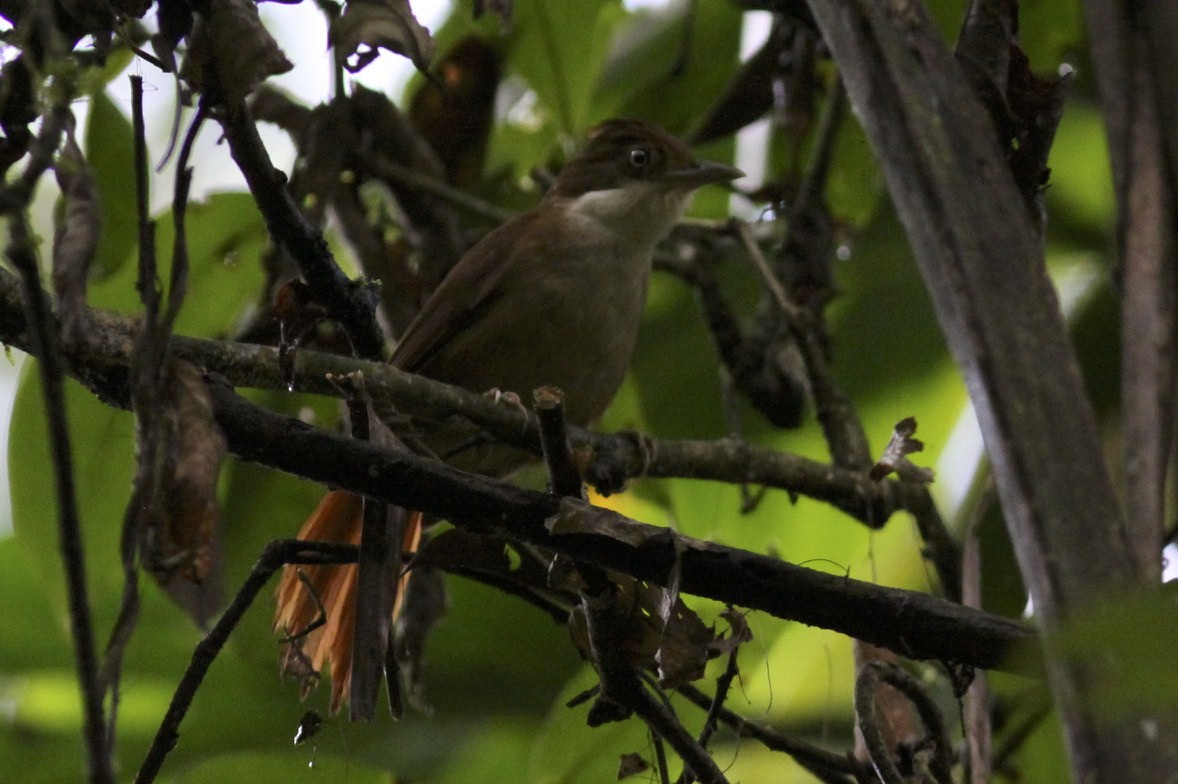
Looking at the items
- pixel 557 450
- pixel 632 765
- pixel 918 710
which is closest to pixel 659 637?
pixel 557 450

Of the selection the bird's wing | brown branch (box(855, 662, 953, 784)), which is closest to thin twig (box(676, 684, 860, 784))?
brown branch (box(855, 662, 953, 784))

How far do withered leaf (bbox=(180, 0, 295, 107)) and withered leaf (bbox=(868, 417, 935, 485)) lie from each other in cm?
109

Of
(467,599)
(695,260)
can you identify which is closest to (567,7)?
(695,260)

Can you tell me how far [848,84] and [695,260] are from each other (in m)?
2.61

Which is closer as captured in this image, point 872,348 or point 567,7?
point 567,7

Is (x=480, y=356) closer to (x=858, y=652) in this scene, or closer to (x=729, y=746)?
(x=729, y=746)

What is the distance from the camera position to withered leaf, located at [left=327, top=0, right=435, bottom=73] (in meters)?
1.68

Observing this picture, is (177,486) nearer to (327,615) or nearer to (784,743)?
(327,615)

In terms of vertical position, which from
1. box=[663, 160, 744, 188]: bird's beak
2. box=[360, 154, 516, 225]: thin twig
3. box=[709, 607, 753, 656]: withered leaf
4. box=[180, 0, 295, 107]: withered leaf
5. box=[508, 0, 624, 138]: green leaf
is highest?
box=[508, 0, 624, 138]: green leaf

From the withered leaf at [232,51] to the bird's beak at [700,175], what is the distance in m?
2.61

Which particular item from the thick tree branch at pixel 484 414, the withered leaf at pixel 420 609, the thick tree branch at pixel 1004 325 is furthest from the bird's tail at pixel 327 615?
the thick tree branch at pixel 1004 325

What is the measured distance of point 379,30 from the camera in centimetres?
169

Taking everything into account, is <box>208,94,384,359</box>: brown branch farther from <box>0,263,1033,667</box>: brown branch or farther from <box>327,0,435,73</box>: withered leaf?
<box>0,263,1033,667</box>: brown branch

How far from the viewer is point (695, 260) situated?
3.93 meters
